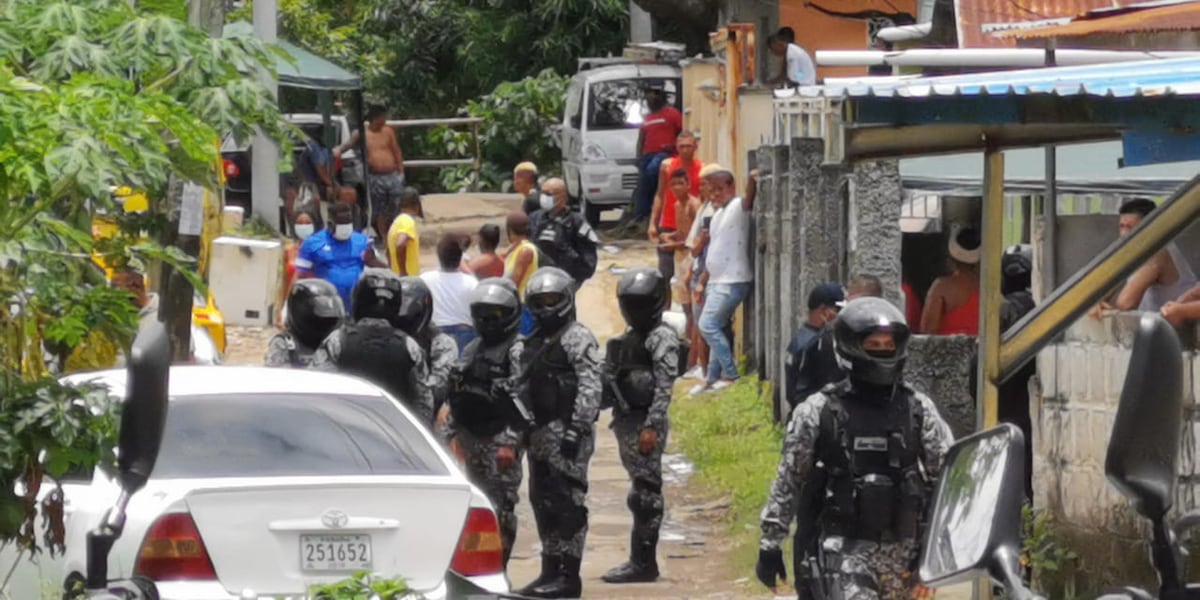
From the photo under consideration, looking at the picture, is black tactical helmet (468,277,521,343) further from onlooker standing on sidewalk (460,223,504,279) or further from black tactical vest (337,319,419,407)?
onlooker standing on sidewalk (460,223,504,279)

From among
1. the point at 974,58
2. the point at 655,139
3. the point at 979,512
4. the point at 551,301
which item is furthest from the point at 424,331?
the point at 655,139

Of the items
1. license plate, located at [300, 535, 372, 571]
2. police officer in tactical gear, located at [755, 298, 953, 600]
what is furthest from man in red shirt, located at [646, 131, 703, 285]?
license plate, located at [300, 535, 372, 571]

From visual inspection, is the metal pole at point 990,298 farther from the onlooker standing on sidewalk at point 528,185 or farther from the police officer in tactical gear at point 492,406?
the onlooker standing on sidewalk at point 528,185

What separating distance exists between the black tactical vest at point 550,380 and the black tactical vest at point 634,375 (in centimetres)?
42

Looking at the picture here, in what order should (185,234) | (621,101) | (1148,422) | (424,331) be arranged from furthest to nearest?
(621,101) < (185,234) < (424,331) < (1148,422)

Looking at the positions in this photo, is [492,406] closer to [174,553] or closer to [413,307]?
[413,307]

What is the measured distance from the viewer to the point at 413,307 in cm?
1135

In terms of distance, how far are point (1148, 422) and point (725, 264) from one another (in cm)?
1356

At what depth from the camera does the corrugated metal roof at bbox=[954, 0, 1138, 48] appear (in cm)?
1689

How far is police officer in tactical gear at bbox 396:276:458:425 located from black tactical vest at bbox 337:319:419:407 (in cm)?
28

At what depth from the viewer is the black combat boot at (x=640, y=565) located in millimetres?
11719

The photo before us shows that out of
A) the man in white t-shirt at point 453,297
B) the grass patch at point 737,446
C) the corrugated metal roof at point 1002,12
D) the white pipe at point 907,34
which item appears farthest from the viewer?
the white pipe at point 907,34

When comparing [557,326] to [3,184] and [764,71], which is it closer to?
[3,184]

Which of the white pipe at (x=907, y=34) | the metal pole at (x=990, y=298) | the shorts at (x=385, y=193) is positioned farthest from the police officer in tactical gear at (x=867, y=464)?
the shorts at (x=385, y=193)
